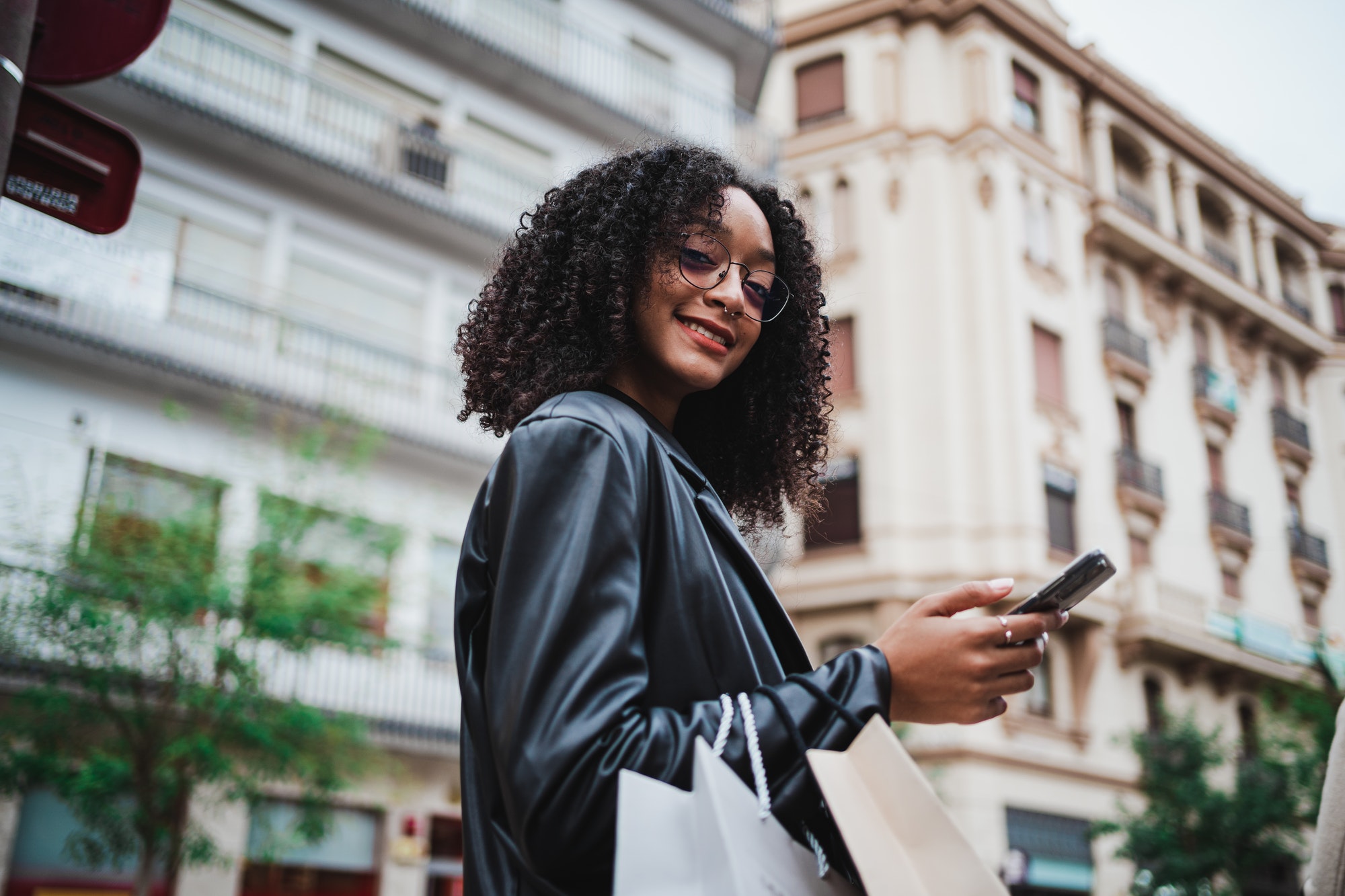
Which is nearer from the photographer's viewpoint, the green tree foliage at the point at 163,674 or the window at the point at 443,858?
the green tree foliage at the point at 163,674

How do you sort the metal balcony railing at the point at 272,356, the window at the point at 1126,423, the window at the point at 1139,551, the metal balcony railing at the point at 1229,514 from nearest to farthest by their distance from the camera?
the metal balcony railing at the point at 272,356 → the window at the point at 1139,551 → the window at the point at 1126,423 → the metal balcony railing at the point at 1229,514

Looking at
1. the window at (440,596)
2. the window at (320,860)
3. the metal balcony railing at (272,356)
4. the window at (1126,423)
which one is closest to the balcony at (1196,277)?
→ the window at (1126,423)

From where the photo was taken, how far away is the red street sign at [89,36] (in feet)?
8.44

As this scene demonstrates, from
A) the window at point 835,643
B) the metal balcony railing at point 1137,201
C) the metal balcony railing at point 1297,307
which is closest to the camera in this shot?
the window at point 835,643

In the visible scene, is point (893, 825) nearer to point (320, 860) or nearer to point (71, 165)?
point (71, 165)

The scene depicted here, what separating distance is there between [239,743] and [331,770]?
35.7 inches

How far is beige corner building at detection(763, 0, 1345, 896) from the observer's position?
73.5ft

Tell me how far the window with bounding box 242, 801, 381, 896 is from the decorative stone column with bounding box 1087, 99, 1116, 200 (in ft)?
67.7

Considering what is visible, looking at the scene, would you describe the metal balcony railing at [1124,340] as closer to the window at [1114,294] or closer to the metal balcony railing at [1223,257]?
the window at [1114,294]

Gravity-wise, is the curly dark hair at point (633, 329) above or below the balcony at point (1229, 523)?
below

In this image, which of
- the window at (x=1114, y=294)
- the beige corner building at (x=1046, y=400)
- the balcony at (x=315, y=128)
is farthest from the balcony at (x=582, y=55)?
the window at (x=1114, y=294)

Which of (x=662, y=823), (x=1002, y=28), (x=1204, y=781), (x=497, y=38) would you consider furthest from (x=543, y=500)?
(x=1002, y=28)

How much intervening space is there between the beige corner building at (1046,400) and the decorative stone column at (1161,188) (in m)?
0.08

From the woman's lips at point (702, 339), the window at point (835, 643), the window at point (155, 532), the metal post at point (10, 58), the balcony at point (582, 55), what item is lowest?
the woman's lips at point (702, 339)
